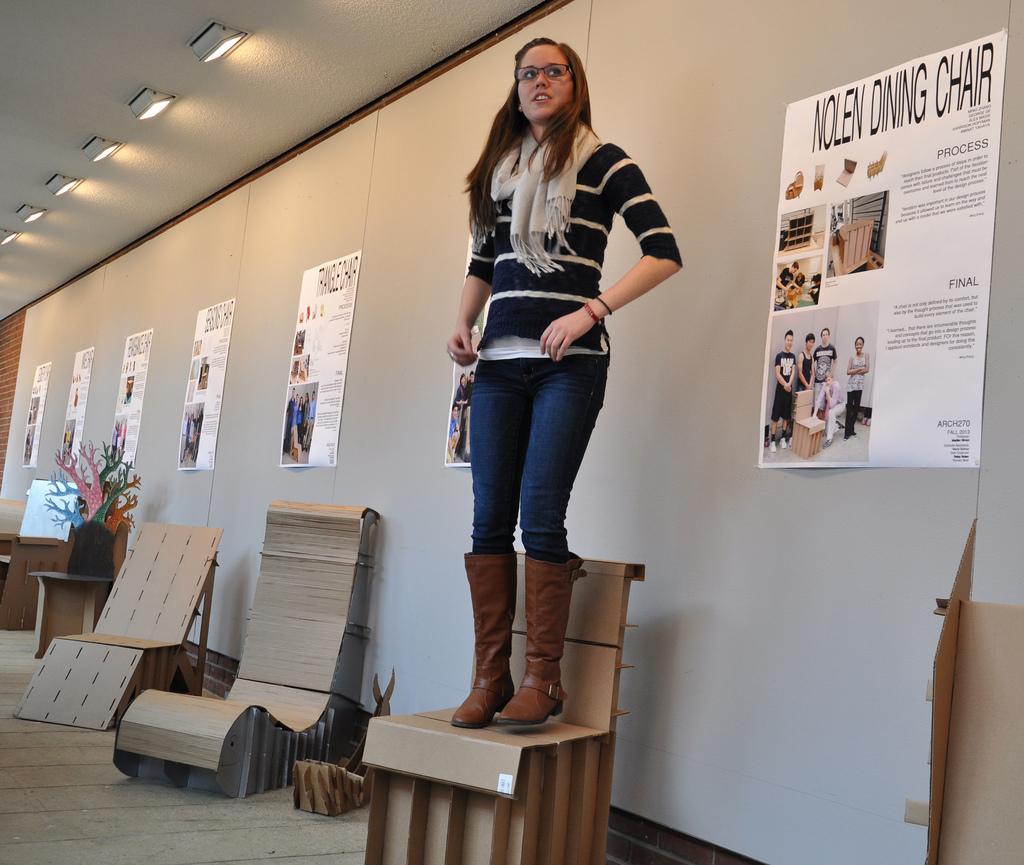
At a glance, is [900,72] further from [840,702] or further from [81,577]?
[81,577]

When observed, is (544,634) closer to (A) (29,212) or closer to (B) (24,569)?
(B) (24,569)

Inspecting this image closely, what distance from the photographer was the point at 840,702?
214 centimetres

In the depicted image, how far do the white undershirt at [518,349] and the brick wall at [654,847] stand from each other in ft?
3.99

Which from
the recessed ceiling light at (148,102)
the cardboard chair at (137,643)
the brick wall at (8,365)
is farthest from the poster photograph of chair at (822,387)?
the brick wall at (8,365)

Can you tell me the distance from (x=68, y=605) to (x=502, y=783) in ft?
13.4

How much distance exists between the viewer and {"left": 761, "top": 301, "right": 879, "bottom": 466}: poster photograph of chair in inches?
86.3

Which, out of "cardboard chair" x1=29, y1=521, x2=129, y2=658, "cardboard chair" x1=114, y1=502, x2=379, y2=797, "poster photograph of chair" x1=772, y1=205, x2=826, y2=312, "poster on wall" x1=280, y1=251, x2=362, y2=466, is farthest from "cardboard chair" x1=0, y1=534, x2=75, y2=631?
"poster photograph of chair" x1=772, y1=205, x2=826, y2=312

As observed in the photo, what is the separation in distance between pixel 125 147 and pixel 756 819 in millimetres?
4757

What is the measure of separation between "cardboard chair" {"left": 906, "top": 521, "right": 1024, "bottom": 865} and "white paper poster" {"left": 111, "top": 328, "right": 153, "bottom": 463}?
6060 mm

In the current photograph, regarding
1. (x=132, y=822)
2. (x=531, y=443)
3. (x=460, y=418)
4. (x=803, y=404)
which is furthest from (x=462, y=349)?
(x=132, y=822)

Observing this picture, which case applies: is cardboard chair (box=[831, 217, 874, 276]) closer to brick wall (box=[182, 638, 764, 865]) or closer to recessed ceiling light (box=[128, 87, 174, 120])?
brick wall (box=[182, 638, 764, 865])

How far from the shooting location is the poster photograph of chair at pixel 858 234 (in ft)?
7.27

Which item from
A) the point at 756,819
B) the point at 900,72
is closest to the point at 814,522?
the point at 756,819

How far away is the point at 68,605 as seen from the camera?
521cm
